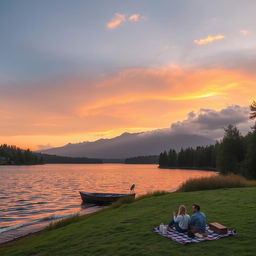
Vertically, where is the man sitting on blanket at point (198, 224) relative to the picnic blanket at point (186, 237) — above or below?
above

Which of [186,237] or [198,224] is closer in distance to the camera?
[186,237]

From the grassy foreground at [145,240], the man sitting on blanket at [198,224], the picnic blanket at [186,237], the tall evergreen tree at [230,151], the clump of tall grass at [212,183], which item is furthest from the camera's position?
the tall evergreen tree at [230,151]

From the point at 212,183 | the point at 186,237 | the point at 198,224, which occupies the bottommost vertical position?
the point at 186,237

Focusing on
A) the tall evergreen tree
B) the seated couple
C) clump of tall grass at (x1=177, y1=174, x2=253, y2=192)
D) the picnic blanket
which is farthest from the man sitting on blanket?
the tall evergreen tree

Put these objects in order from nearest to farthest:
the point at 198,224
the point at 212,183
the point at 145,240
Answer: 1. the point at 145,240
2. the point at 198,224
3. the point at 212,183

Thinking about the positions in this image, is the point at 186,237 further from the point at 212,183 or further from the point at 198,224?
the point at 212,183

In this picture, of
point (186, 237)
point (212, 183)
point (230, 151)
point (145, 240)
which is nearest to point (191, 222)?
point (186, 237)

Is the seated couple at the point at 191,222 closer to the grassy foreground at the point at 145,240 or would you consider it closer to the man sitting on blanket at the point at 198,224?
the man sitting on blanket at the point at 198,224

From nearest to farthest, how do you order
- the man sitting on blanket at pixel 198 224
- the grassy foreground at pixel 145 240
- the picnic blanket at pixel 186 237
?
the grassy foreground at pixel 145 240, the picnic blanket at pixel 186 237, the man sitting on blanket at pixel 198 224

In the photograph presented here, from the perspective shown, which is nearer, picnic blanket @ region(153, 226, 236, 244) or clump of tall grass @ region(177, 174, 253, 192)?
picnic blanket @ region(153, 226, 236, 244)

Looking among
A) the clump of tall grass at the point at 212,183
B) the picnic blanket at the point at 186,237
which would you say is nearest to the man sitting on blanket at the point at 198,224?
the picnic blanket at the point at 186,237

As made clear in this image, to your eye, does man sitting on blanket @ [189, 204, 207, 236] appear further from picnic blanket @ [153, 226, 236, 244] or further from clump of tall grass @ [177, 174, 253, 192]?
clump of tall grass @ [177, 174, 253, 192]

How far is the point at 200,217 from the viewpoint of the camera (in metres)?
12.6

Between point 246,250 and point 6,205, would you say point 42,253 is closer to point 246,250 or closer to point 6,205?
point 246,250
